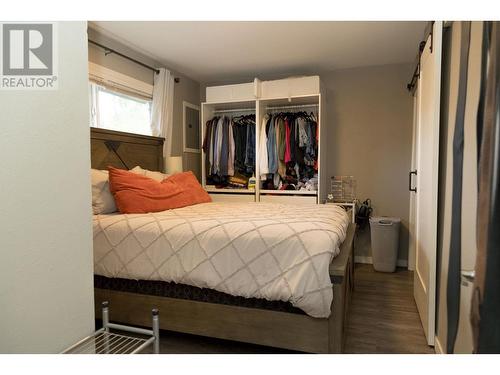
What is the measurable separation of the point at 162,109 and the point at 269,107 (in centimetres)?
133

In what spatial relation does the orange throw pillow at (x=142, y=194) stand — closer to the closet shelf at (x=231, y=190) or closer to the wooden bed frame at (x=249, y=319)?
the wooden bed frame at (x=249, y=319)

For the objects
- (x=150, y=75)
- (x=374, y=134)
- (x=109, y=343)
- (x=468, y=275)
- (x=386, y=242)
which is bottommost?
(x=386, y=242)

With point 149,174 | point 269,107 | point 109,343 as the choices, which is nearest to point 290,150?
point 269,107

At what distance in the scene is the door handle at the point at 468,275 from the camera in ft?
2.55

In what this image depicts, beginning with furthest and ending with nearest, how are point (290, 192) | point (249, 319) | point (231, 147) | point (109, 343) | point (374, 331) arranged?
point (231, 147)
point (290, 192)
point (374, 331)
point (249, 319)
point (109, 343)

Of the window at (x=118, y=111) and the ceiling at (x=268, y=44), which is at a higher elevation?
the ceiling at (x=268, y=44)

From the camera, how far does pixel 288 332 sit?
168 cm

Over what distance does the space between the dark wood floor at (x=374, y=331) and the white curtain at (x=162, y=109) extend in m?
2.22

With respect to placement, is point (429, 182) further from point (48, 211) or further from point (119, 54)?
point (119, 54)

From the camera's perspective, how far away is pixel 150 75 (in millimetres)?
3545

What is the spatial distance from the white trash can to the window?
108 inches

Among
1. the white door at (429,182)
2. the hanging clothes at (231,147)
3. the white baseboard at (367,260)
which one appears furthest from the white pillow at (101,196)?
the white baseboard at (367,260)
